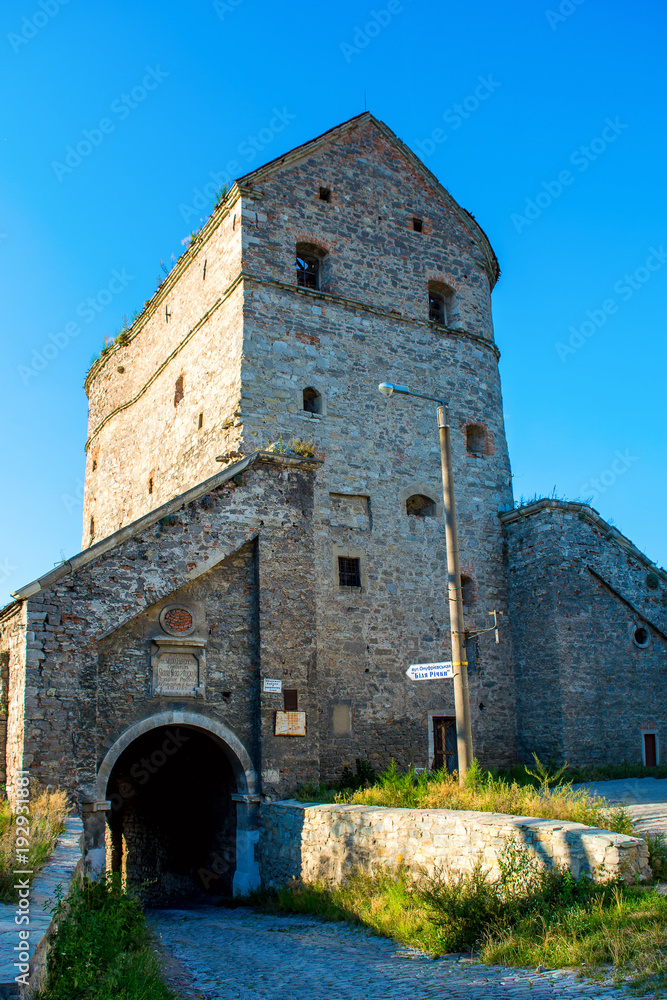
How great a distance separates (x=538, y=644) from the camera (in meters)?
17.2

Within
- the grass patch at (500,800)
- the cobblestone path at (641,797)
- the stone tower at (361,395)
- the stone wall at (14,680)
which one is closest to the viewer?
the grass patch at (500,800)

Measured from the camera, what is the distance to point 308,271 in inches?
727

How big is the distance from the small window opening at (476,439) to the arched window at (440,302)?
278 centimetres

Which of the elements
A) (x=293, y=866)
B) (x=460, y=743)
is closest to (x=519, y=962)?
(x=460, y=743)

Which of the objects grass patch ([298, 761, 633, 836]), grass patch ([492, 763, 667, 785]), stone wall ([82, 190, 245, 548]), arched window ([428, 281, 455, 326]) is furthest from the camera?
arched window ([428, 281, 455, 326])

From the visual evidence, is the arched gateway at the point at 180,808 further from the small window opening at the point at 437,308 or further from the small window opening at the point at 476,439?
the small window opening at the point at 437,308

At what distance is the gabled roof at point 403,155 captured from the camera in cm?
1786

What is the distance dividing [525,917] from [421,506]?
1153 cm

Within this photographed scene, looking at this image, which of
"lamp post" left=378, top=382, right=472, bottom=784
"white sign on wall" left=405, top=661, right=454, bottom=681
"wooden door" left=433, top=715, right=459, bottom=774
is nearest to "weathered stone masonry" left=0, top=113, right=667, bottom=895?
"wooden door" left=433, top=715, right=459, bottom=774

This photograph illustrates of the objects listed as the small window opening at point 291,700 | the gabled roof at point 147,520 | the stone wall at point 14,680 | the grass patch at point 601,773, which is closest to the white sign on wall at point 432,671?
the small window opening at point 291,700

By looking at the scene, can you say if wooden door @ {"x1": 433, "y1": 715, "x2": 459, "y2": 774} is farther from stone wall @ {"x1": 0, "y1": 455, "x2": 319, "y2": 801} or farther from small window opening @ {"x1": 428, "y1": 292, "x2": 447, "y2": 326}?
small window opening @ {"x1": 428, "y1": 292, "x2": 447, "y2": 326}

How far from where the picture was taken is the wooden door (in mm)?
16438

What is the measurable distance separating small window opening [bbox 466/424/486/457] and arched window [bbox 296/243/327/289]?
498 cm

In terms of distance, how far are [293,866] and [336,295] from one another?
1186cm
